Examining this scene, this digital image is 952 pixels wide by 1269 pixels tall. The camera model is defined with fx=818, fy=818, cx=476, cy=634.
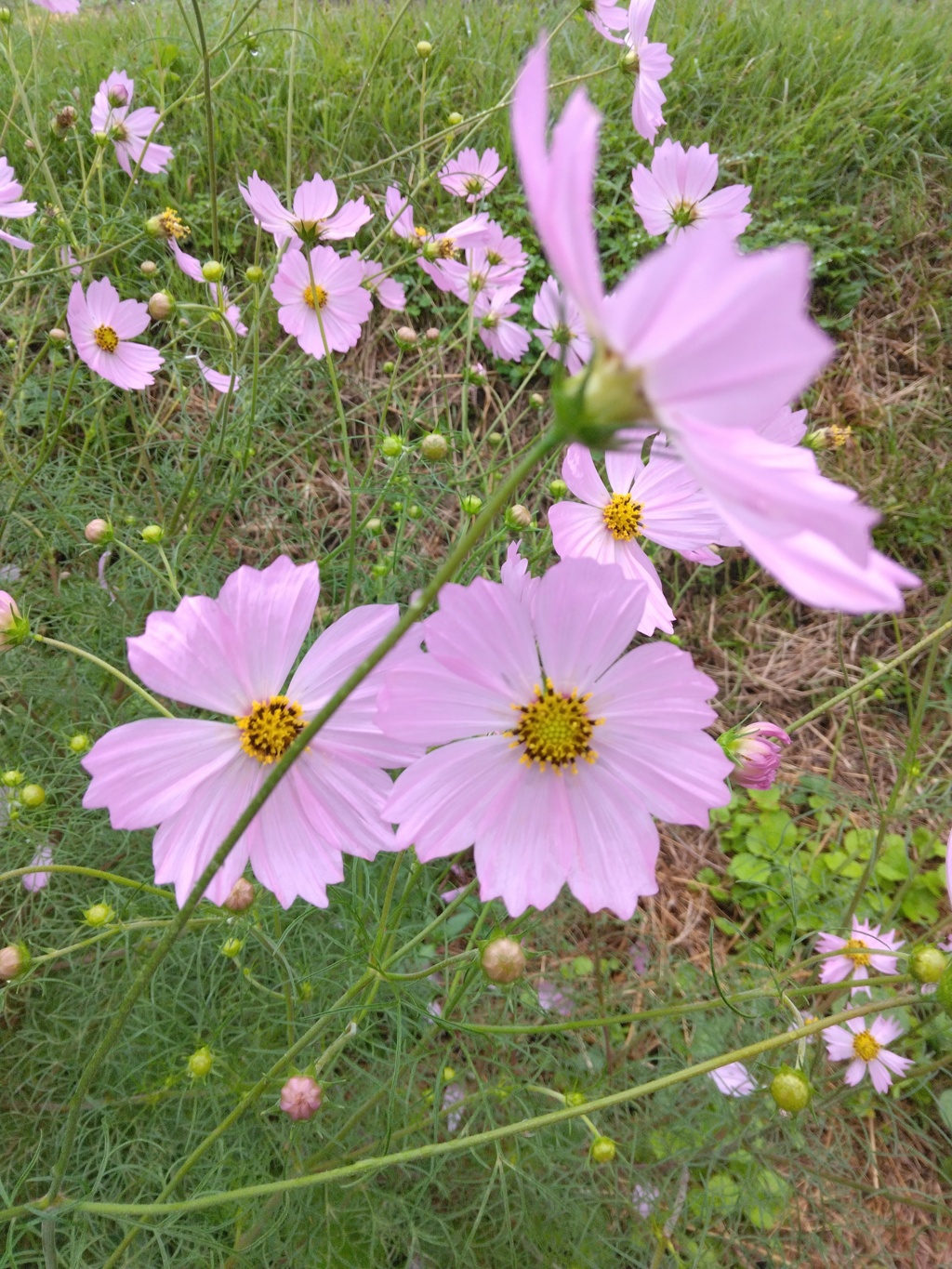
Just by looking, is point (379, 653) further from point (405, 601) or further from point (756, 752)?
point (405, 601)

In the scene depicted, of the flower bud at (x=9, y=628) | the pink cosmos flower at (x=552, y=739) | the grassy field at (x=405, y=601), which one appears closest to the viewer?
the pink cosmos flower at (x=552, y=739)

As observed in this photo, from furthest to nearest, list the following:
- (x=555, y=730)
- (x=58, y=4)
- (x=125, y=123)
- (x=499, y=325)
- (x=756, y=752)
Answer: (x=499, y=325)
(x=125, y=123)
(x=58, y=4)
(x=756, y=752)
(x=555, y=730)

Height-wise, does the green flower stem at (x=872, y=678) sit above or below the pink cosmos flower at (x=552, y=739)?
above

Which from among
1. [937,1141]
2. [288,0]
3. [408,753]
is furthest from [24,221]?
[937,1141]

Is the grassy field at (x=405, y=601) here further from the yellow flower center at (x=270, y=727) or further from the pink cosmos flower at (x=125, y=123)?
the yellow flower center at (x=270, y=727)

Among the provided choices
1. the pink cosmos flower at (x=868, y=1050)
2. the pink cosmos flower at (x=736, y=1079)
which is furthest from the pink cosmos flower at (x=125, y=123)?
the pink cosmos flower at (x=868, y=1050)

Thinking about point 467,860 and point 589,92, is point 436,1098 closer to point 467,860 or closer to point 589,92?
point 467,860

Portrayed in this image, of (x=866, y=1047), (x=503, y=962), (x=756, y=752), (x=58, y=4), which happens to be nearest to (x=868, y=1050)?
(x=866, y=1047)
